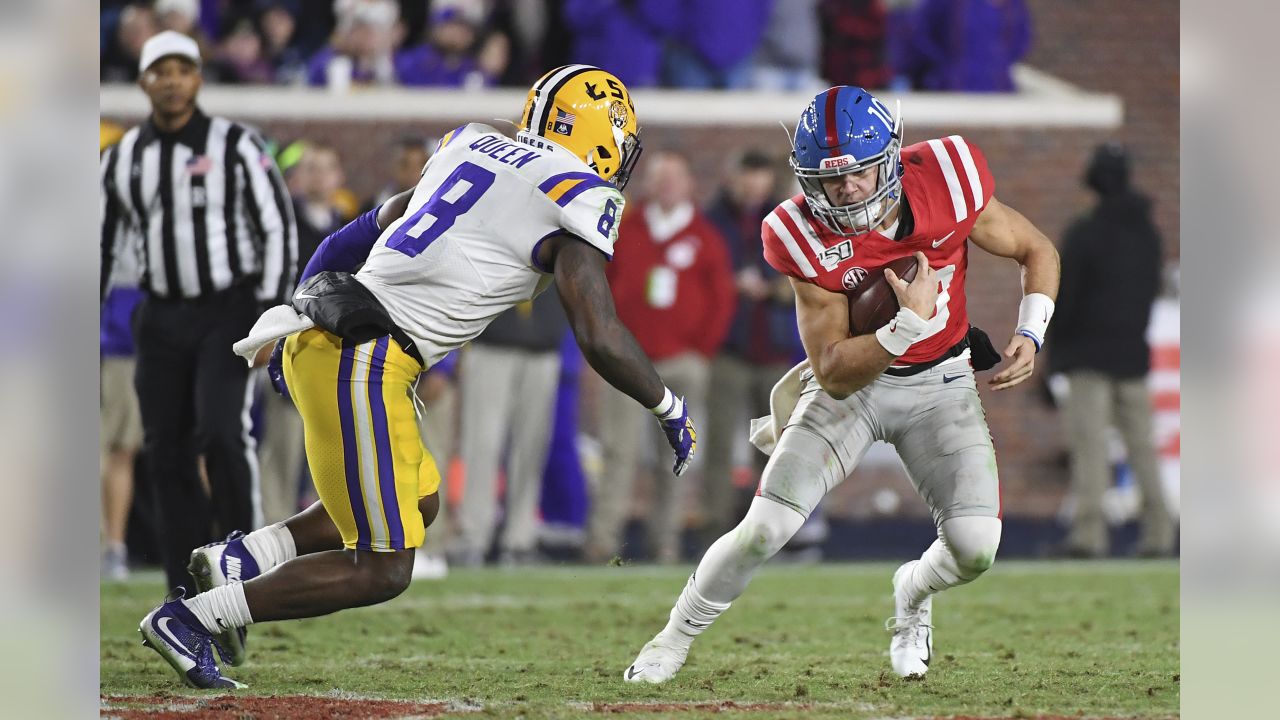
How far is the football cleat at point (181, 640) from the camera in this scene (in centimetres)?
366

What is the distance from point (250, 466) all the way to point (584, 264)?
1.99 metres

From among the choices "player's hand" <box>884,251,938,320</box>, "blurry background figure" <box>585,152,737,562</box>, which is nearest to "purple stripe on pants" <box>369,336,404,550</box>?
"player's hand" <box>884,251,938,320</box>

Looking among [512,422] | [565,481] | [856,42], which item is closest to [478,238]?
[512,422]

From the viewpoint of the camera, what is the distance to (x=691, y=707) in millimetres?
3588

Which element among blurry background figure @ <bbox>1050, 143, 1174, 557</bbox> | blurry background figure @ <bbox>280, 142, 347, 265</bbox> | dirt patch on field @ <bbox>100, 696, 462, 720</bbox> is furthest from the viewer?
blurry background figure @ <bbox>1050, 143, 1174, 557</bbox>

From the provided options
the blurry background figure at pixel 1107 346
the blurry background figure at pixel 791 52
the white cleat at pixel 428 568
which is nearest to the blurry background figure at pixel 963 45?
the blurry background figure at pixel 791 52

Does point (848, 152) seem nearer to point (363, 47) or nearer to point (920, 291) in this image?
point (920, 291)

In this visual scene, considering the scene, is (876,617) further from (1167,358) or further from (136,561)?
(1167,358)

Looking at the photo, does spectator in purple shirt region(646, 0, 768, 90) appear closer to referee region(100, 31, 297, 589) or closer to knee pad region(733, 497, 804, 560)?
referee region(100, 31, 297, 589)

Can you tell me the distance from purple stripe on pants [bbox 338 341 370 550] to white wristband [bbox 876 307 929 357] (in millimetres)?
1253

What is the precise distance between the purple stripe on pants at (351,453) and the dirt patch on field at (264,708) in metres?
0.37

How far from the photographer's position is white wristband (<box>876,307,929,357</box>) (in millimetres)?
3725

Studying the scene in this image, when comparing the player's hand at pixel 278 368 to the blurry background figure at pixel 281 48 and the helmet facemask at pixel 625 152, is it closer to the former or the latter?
the helmet facemask at pixel 625 152

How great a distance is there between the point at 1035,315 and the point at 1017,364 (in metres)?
0.28
